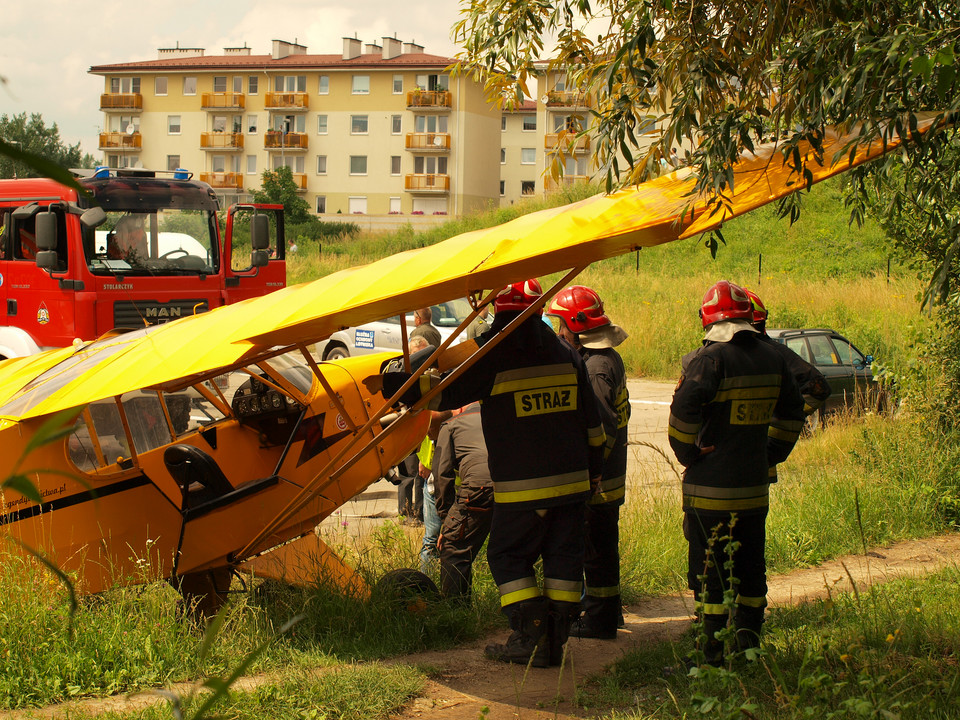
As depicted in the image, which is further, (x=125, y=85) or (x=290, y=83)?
(x=125, y=85)

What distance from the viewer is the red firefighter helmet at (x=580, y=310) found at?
581 cm

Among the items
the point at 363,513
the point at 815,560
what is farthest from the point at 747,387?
the point at 363,513

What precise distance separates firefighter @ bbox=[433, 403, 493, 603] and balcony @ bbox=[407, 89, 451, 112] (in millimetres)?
64919

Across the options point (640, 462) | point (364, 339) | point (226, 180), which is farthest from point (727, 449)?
point (226, 180)

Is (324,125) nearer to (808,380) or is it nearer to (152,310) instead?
(152,310)

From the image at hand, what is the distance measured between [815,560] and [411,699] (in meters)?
3.92

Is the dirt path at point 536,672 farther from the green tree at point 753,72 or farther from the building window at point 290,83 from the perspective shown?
the building window at point 290,83

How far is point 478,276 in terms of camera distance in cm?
402

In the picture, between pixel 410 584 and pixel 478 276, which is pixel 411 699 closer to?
pixel 410 584

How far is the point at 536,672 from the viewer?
4.68 meters

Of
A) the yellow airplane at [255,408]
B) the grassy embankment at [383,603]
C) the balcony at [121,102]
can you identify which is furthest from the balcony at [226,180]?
the yellow airplane at [255,408]

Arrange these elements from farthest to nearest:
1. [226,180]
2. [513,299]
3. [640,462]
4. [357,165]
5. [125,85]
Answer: [125,85] → [226,180] → [357,165] → [640,462] → [513,299]

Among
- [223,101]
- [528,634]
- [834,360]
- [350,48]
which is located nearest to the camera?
[528,634]

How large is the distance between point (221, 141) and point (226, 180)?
3136 millimetres
